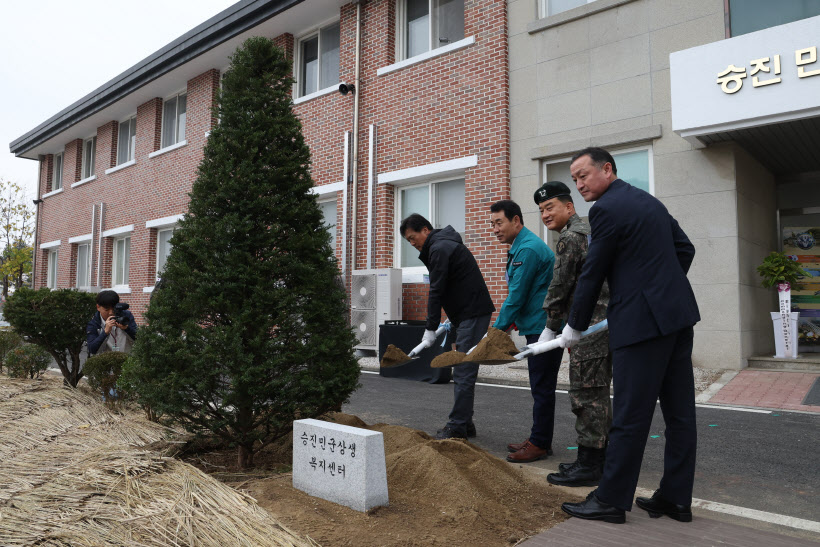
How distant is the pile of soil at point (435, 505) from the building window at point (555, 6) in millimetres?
9038

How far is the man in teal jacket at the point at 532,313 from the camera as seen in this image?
449cm

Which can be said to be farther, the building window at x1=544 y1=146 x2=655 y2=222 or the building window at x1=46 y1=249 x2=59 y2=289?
the building window at x1=46 y1=249 x2=59 y2=289

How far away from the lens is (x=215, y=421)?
3.62 m

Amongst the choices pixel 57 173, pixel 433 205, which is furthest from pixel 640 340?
pixel 57 173

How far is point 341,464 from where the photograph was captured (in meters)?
3.10

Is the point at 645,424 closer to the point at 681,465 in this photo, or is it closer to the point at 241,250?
the point at 681,465

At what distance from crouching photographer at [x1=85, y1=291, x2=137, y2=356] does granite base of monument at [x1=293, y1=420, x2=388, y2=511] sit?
13.0 ft

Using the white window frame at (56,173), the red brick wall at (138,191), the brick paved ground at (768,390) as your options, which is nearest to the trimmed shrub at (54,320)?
the brick paved ground at (768,390)

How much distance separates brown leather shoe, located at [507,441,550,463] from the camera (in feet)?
14.6

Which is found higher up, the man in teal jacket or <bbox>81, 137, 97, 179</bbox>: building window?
<bbox>81, 137, 97, 179</bbox>: building window

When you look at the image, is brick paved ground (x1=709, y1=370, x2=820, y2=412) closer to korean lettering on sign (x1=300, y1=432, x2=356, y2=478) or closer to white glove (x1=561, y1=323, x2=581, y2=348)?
white glove (x1=561, y1=323, x2=581, y2=348)

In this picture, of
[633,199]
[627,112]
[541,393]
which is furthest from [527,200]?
[633,199]

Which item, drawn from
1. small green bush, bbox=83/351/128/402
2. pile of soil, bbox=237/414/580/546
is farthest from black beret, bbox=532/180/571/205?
small green bush, bbox=83/351/128/402

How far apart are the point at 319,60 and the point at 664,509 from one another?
530 inches
